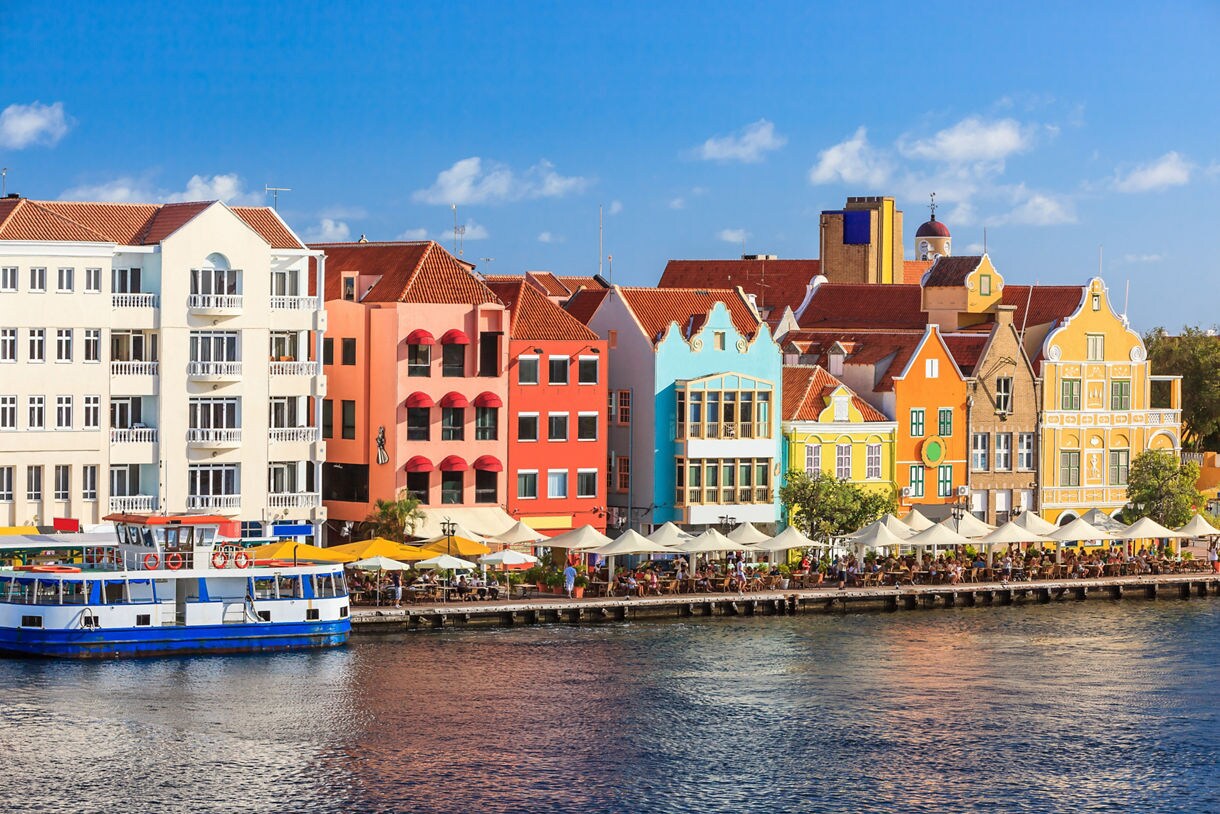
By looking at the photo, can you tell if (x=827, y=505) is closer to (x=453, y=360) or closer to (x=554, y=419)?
(x=554, y=419)

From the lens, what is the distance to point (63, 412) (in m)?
103

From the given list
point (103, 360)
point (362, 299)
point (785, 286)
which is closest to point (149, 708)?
point (103, 360)

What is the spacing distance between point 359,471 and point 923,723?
36508 mm

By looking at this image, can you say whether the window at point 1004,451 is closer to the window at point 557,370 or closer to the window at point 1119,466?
the window at point 1119,466

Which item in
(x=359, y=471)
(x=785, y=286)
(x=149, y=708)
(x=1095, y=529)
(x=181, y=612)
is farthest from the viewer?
(x=785, y=286)

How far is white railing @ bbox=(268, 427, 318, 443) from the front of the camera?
107812 millimetres

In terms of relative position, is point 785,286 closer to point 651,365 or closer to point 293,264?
point 651,365

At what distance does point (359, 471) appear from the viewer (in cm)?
11206

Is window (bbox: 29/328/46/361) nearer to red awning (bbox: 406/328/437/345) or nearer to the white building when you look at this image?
the white building

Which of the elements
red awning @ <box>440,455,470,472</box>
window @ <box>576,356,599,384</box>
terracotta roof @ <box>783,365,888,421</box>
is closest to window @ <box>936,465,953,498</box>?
terracotta roof @ <box>783,365,888,421</box>

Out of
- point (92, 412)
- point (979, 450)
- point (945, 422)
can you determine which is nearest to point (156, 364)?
point (92, 412)

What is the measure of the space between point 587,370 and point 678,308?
670 cm

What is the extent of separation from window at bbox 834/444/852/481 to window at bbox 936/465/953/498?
19.2 ft

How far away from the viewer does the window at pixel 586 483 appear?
381ft
